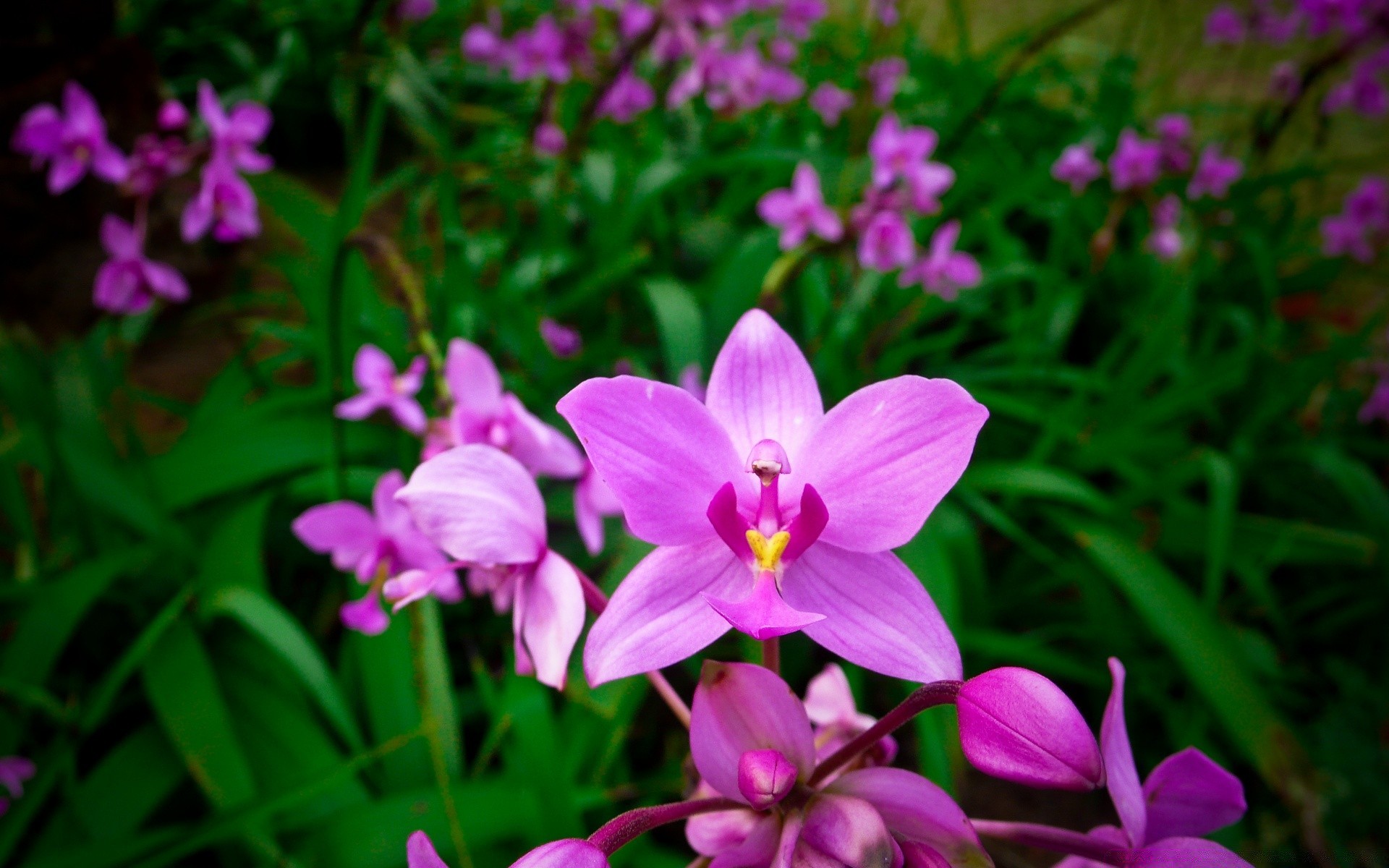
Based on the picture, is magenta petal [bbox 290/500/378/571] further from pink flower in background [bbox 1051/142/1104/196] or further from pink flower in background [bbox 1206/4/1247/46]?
pink flower in background [bbox 1206/4/1247/46]

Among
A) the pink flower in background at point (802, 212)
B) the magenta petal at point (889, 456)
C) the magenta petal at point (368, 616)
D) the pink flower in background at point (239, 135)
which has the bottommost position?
the magenta petal at point (368, 616)

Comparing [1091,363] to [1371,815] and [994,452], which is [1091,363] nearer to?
[994,452]

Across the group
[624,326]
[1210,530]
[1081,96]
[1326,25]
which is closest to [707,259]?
[624,326]

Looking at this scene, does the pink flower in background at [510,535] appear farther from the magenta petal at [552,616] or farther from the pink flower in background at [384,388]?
the pink flower in background at [384,388]

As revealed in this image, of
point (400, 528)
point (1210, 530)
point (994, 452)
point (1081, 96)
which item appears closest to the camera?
point (400, 528)

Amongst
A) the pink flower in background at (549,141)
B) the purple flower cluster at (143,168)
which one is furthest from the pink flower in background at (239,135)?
the pink flower in background at (549,141)

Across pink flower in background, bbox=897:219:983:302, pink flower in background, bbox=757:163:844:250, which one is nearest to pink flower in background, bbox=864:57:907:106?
pink flower in background, bbox=897:219:983:302
